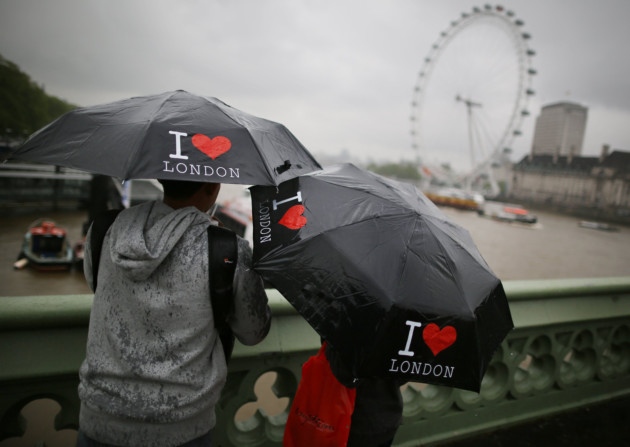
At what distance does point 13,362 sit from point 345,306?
1108mm

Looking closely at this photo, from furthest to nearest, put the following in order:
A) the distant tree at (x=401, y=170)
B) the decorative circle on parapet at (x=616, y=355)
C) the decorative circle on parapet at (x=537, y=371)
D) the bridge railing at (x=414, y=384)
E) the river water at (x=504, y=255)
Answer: the distant tree at (x=401, y=170), the river water at (x=504, y=255), the decorative circle on parapet at (x=616, y=355), the decorative circle on parapet at (x=537, y=371), the bridge railing at (x=414, y=384)

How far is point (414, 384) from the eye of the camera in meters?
2.66

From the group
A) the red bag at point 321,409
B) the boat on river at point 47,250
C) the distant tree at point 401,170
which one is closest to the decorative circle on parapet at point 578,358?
the red bag at point 321,409

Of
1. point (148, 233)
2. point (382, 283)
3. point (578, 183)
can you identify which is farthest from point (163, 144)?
point (578, 183)

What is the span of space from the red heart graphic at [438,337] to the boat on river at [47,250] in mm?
14786

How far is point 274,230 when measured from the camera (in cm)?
129

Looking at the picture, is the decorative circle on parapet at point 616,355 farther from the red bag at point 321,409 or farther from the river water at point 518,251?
the river water at point 518,251

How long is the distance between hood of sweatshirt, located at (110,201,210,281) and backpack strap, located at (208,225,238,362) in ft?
0.15

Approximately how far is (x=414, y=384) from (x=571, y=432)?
100 cm

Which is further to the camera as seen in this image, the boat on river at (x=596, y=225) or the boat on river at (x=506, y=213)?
the boat on river at (x=506, y=213)

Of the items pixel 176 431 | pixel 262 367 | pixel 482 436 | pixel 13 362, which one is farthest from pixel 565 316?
pixel 13 362

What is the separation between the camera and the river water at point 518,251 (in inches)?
523

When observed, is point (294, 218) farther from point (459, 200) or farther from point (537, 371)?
point (459, 200)

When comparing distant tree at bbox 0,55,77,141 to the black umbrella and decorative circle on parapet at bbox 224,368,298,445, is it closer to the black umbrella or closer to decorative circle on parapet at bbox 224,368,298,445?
decorative circle on parapet at bbox 224,368,298,445
